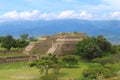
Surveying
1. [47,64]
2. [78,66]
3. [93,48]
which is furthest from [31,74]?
[93,48]

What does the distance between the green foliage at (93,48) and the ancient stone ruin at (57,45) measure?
2035 mm

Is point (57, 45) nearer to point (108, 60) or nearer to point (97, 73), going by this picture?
point (108, 60)

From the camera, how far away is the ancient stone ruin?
7012 centimetres

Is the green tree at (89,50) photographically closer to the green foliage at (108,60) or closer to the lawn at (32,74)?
the green foliage at (108,60)

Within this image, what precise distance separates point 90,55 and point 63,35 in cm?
911

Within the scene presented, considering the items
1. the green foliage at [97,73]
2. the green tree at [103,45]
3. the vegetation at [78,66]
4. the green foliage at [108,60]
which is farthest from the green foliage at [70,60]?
the green tree at [103,45]

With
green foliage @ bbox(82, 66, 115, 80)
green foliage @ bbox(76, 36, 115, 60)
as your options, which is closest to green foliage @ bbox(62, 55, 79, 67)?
green foliage @ bbox(76, 36, 115, 60)

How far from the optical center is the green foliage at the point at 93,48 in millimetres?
68000

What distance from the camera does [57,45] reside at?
70.3 metres

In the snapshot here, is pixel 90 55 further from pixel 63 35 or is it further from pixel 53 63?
pixel 53 63

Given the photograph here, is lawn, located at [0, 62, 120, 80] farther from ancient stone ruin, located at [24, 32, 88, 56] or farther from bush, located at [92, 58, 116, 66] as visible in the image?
ancient stone ruin, located at [24, 32, 88, 56]

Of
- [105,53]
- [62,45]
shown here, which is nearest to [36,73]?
[62,45]

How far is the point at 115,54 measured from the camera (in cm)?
7056

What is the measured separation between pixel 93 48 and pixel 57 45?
23.6 feet
